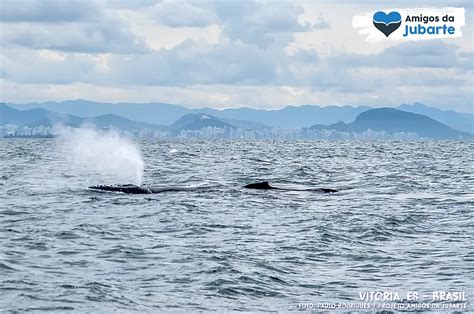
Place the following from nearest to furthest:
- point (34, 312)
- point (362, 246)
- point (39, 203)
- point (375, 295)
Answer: point (34, 312)
point (375, 295)
point (362, 246)
point (39, 203)

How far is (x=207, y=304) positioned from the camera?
599 inches

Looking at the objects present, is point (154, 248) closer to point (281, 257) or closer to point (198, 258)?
point (198, 258)

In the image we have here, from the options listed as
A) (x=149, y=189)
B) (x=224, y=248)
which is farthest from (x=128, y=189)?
(x=224, y=248)

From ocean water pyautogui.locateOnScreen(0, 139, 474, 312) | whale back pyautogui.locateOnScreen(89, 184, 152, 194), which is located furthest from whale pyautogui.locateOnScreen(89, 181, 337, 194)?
ocean water pyautogui.locateOnScreen(0, 139, 474, 312)

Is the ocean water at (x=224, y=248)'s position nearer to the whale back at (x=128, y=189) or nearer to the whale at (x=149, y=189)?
the whale at (x=149, y=189)

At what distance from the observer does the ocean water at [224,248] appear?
16.0 m

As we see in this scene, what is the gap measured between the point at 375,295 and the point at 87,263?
7046mm

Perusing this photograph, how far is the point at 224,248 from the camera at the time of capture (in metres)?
21.1

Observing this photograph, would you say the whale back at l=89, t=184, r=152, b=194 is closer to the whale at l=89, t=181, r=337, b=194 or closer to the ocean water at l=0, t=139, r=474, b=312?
the whale at l=89, t=181, r=337, b=194

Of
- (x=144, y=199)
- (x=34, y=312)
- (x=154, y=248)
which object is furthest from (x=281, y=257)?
(x=144, y=199)

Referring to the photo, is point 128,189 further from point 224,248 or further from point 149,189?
point 224,248

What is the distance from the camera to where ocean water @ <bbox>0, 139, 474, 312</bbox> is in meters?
16.0

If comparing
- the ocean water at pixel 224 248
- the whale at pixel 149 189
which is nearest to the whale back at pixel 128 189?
the whale at pixel 149 189

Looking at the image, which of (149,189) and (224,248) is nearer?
(224,248)
